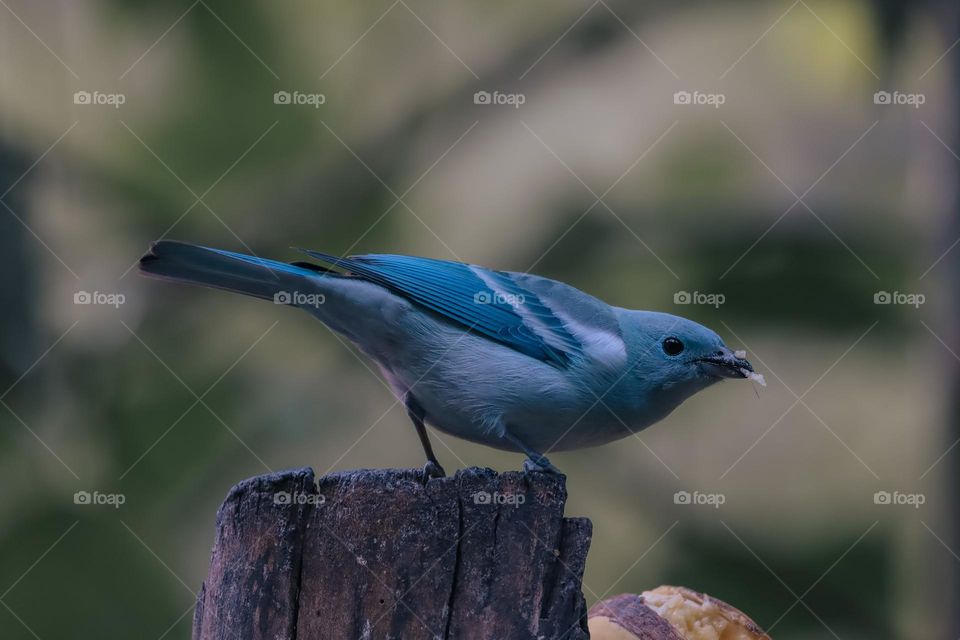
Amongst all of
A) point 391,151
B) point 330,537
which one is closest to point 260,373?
point 391,151

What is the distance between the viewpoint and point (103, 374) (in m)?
5.21

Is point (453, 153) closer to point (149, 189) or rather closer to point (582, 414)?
point (149, 189)

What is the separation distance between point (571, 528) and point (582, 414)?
2.44ft

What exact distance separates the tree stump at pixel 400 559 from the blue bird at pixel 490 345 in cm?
54
